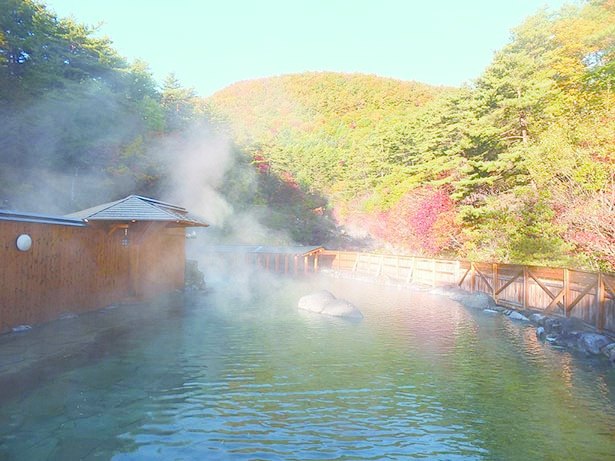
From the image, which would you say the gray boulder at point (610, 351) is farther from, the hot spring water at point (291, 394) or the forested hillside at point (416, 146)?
the forested hillside at point (416, 146)

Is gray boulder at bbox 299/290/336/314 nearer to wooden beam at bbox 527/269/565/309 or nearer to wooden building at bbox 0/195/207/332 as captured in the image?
wooden building at bbox 0/195/207/332

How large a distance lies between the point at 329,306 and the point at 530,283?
21.1 feet

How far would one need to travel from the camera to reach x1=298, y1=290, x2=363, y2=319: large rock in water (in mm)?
13875

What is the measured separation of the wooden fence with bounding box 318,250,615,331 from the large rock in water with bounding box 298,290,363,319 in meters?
5.43

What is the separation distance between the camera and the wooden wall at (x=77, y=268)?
9086mm

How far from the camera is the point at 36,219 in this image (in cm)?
966

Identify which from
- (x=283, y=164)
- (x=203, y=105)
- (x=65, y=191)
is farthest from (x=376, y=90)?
(x=65, y=191)

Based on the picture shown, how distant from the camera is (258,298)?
17.9 metres

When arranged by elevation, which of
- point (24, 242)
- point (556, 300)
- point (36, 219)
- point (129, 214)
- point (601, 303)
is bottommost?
point (556, 300)

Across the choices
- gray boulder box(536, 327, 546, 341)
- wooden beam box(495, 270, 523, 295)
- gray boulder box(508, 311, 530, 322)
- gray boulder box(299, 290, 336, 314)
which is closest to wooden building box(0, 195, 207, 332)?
gray boulder box(299, 290, 336, 314)

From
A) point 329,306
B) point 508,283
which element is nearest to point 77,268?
point 329,306

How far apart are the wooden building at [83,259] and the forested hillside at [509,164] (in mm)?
12563

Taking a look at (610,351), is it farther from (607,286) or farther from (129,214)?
(129,214)

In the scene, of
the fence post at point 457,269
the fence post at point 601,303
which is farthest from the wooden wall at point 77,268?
the fence post at point 457,269
